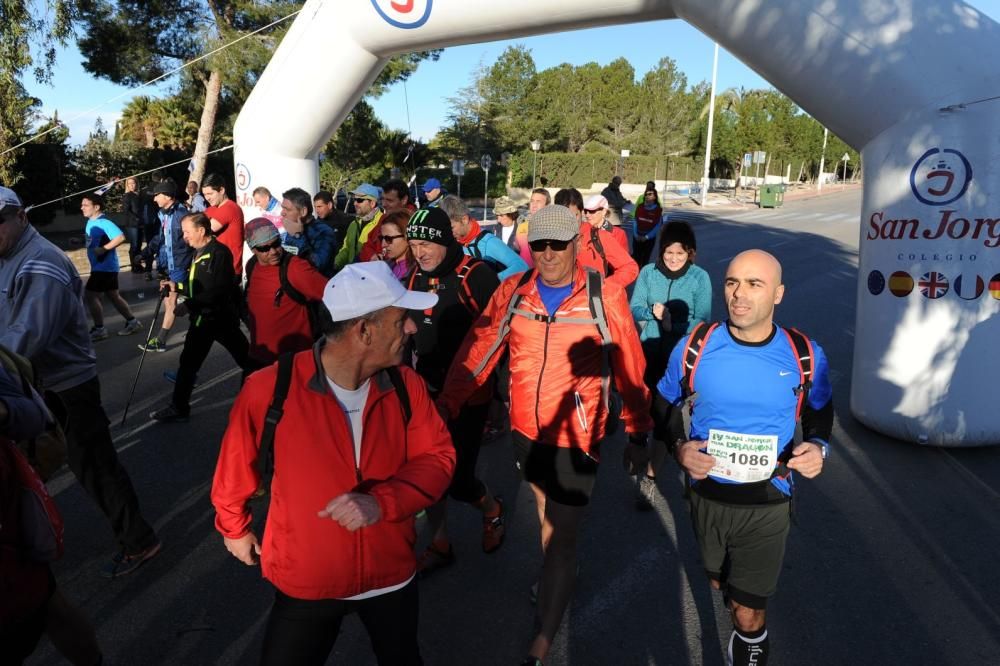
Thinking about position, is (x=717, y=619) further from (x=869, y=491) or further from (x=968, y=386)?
(x=968, y=386)

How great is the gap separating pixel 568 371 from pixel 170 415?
4.18 m

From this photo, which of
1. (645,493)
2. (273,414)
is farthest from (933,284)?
(273,414)

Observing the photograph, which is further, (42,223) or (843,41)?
(42,223)

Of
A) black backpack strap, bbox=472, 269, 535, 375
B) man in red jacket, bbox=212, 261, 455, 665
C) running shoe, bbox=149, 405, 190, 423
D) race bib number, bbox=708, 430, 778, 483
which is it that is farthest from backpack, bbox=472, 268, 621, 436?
running shoe, bbox=149, 405, 190, 423

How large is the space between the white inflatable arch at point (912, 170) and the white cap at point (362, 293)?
4187 millimetres

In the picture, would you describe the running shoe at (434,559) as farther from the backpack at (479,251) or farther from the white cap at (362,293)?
the white cap at (362,293)

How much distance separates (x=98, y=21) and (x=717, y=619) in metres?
21.1

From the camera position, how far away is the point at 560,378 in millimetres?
2930

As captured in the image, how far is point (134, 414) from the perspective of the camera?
236 inches

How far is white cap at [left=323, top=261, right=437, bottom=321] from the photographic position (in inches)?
76.3

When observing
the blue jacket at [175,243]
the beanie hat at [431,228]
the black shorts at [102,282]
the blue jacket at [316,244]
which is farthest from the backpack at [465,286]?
the black shorts at [102,282]

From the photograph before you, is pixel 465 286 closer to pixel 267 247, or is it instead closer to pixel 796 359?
pixel 267 247

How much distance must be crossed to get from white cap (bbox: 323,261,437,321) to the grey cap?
0.95 meters

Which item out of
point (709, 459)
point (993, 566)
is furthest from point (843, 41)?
point (709, 459)
